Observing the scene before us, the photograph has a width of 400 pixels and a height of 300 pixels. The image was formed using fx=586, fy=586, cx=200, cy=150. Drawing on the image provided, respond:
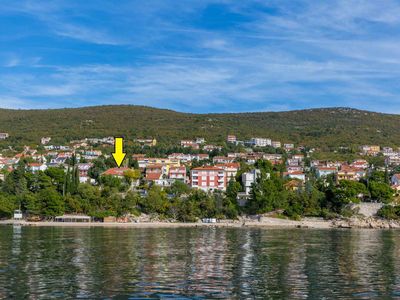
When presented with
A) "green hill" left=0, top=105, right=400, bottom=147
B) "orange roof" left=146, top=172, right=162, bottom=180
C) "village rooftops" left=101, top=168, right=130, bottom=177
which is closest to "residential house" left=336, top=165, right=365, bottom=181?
"orange roof" left=146, top=172, right=162, bottom=180

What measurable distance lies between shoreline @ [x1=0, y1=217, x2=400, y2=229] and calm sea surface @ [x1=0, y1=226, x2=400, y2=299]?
1944 cm

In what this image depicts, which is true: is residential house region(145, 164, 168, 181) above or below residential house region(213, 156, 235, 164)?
below

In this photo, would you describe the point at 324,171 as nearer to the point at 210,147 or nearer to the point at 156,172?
the point at 156,172

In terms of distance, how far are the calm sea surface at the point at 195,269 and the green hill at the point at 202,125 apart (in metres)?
81.9

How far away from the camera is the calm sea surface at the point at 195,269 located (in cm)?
1936

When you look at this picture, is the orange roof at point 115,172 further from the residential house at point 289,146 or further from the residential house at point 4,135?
the residential house at point 289,146

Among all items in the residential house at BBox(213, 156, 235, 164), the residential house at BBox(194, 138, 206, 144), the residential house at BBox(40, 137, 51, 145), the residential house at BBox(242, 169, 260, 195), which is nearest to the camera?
the residential house at BBox(242, 169, 260, 195)

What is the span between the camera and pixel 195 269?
24.8 m

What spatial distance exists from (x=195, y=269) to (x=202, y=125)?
373 ft

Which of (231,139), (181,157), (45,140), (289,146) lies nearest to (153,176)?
(181,157)

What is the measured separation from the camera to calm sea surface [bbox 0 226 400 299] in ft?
63.5

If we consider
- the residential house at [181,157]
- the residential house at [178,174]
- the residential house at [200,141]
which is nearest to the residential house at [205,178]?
the residential house at [178,174]

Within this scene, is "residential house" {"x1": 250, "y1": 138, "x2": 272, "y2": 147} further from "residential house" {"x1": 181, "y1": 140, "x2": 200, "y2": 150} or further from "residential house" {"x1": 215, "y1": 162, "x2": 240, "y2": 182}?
"residential house" {"x1": 215, "y1": 162, "x2": 240, "y2": 182}

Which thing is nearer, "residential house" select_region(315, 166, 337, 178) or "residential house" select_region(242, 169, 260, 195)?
"residential house" select_region(242, 169, 260, 195)
